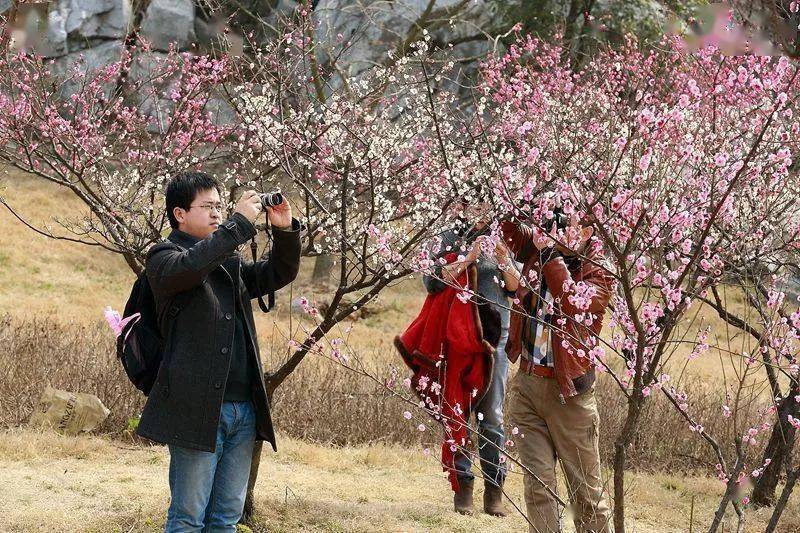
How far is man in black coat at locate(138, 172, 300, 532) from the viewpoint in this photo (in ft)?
10.1

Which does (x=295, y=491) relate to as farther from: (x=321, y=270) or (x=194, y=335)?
(x=321, y=270)

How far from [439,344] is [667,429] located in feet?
10.5

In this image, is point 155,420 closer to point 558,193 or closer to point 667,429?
point 558,193

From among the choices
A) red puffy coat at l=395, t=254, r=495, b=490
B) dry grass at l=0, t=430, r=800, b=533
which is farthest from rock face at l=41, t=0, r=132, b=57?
red puffy coat at l=395, t=254, r=495, b=490

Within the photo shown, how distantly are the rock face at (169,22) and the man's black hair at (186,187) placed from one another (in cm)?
1908

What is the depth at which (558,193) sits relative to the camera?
136 inches

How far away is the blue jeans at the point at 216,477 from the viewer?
3.12 m

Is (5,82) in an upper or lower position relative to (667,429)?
upper

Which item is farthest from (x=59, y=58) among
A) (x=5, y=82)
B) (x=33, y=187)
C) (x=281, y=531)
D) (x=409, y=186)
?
(x=281, y=531)

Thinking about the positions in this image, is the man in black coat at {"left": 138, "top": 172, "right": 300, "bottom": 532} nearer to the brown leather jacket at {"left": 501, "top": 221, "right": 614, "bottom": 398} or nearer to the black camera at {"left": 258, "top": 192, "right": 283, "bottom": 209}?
the black camera at {"left": 258, "top": 192, "right": 283, "bottom": 209}

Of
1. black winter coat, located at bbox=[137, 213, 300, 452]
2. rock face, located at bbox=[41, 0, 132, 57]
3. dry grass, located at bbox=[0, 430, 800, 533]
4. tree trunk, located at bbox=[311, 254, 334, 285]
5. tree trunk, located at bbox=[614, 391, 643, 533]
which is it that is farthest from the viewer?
rock face, located at bbox=[41, 0, 132, 57]

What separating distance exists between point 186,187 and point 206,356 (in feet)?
1.97

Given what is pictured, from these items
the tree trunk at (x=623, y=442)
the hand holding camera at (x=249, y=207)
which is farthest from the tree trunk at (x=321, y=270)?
the tree trunk at (x=623, y=442)

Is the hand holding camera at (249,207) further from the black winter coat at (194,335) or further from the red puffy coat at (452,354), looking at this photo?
the red puffy coat at (452,354)
